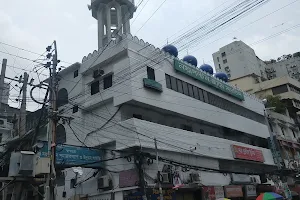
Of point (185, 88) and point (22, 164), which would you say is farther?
point (185, 88)

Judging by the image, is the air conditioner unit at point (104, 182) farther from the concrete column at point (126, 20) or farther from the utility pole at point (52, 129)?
the concrete column at point (126, 20)

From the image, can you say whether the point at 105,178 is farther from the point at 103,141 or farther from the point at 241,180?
Result: the point at 241,180

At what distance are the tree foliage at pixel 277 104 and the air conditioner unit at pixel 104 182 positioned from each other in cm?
2804

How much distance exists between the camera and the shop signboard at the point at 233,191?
2203 cm

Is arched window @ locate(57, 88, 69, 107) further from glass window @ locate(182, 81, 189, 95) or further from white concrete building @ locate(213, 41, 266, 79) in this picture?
white concrete building @ locate(213, 41, 266, 79)

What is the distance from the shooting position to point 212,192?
20500 mm

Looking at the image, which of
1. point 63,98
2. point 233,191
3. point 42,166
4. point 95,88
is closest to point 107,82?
point 95,88

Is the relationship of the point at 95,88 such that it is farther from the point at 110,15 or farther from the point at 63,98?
the point at 110,15

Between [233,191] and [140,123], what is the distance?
34.8 feet

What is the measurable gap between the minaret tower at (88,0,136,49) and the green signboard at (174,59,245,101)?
7.05 m

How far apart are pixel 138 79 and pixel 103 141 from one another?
4.73 metres

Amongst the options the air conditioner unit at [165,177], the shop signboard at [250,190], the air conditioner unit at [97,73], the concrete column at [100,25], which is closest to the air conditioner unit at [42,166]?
the air conditioner unit at [165,177]

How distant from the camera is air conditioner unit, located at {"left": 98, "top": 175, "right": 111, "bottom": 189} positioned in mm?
17336

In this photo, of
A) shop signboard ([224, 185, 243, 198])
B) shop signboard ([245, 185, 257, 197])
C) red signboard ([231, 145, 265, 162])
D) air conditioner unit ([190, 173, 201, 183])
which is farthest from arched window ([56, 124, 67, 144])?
shop signboard ([245, 185, 257, 197])
